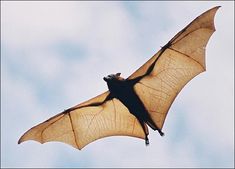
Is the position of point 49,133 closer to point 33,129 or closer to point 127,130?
point 33,129

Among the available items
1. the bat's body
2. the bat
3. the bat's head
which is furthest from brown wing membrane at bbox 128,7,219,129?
the bat's head

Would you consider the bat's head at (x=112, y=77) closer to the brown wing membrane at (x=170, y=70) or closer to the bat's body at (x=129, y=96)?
the bat's body at (x=129, y=96)

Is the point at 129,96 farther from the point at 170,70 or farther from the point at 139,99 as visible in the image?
the point at 170,70

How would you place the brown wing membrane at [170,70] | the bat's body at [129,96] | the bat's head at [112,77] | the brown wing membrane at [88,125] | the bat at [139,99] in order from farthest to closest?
the brown wing membrane at [88,125]
the brown wing membrane at [170,70]
the bat at [139,99]
the bat's body at [129,96]
the bat's head at [112,77]

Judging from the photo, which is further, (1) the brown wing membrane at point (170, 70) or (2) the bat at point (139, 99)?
(1) the brown wing membrane at point (170, 70)

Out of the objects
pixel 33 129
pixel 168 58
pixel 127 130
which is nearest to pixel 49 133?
pixel 33 129

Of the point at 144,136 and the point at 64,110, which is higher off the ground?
the point at 64,110

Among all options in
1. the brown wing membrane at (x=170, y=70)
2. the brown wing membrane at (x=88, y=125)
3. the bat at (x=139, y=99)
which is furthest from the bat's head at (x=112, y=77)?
the brown wing membrane at (x=88, y=125)

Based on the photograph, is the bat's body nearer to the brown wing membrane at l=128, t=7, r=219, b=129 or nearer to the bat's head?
the bat's head
